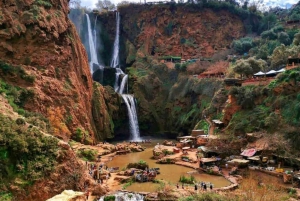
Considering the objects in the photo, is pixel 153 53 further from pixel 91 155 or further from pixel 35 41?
pixel 91 155

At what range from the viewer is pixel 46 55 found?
3931cm

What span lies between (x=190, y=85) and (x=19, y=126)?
39547mm

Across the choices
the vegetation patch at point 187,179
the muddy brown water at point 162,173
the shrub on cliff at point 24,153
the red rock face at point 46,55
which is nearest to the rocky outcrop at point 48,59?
the red rock face at point 46,55

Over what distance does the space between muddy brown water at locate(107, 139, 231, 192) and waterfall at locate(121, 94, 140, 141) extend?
13275 millimetres

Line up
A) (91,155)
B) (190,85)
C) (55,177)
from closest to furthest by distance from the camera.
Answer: (55,177), (91,155), (190,85)

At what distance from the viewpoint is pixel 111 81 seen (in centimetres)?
6219

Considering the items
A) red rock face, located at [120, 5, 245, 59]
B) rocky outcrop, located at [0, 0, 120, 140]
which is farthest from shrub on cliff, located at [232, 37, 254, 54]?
rocky outcrop, located at [0, 0, 120, 140]

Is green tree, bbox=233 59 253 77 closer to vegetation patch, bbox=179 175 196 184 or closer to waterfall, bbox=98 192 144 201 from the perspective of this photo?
vegetation patch, bbox=179 175 196 184

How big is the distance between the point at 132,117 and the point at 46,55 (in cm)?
2027

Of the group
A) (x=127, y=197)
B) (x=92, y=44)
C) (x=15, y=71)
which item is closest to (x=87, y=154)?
(x=15, y=71)

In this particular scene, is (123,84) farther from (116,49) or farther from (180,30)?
(180,30)

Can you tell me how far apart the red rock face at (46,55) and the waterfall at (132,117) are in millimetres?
10945

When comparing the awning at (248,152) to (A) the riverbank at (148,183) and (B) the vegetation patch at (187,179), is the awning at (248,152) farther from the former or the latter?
(B) the vegetation patch at (187,179)

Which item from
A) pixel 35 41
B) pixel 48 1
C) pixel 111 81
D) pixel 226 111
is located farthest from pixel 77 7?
pixel 226 111
